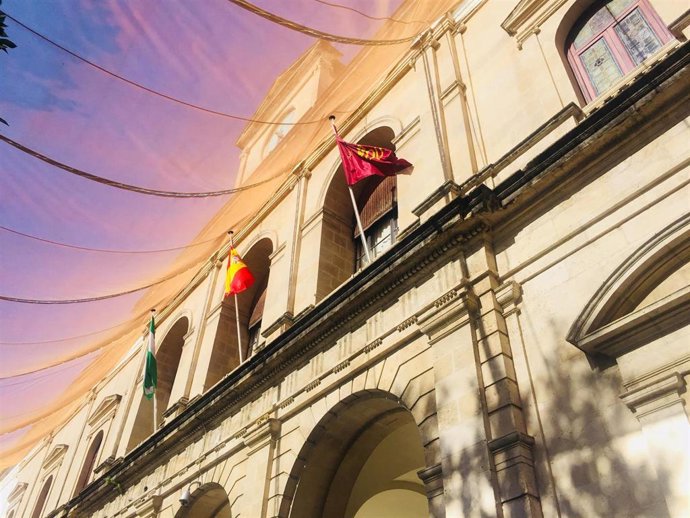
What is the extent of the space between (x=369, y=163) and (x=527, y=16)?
3.58 m

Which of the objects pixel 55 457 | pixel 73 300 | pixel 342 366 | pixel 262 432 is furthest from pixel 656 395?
pixel 55 457

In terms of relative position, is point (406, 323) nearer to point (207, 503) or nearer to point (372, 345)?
point (372, 345)

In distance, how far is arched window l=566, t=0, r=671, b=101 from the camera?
312 inches

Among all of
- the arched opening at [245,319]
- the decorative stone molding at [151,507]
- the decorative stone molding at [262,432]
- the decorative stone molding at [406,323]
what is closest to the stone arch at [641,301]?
the decorative stone molding at [406,323]

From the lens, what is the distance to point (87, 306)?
1220cm

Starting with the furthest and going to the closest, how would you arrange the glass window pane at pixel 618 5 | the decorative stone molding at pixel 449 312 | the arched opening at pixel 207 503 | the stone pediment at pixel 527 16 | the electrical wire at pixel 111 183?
the arched opening at pixel 207 503 → the stone pediment at pixel 527 16 → the electrical wire at pixel 111 183 → the glass window pane at pixel 618 5 → the decorative stone molding at pixel 449 312

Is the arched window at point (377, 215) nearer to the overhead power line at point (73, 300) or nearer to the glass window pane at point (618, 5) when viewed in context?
the overhead power line at point (73, 300)

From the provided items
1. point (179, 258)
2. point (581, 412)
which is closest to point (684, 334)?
point (581, 412)

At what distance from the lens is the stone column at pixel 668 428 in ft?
15.9

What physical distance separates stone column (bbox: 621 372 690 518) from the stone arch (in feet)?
1.71

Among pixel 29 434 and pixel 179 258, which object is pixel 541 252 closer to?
pixel 179 258

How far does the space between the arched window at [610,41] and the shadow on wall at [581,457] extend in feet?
13.5

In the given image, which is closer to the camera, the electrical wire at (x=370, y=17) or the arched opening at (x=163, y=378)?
the electrical wire at (x=370, y=17)

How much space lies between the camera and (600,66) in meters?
8.48
